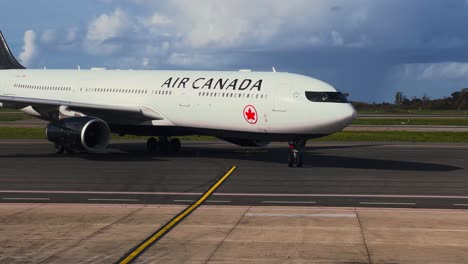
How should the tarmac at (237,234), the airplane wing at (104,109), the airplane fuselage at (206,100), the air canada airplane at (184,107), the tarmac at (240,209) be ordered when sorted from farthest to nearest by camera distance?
the airplane wing at (104,109), the air canada airplane at (184,107), the airplane fuselage at (206,100), the tarmac at (240,209), the tarmac at (237,234)

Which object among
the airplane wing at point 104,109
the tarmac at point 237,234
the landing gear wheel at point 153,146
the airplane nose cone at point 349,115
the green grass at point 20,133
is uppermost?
the airplane wing at point 104,109

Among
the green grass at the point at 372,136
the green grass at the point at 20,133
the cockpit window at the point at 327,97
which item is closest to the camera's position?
the cockpit window at the point at 327,97

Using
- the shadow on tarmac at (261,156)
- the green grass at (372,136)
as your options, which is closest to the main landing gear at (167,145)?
the shadow on tarmac at (261,156)

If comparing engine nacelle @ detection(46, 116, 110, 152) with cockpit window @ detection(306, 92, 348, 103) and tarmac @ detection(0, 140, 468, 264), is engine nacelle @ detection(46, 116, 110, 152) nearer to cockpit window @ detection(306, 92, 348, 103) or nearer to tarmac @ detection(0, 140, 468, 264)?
tarmac @ detection(0, 140, 468, 264)

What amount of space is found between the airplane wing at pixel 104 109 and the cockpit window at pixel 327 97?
8392 mm

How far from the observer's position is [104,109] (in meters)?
32.4

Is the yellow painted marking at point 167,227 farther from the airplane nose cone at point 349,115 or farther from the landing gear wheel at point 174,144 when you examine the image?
the landing gear wheel at point 174,144

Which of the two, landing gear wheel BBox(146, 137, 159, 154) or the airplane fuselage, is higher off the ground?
the airplane fuselage

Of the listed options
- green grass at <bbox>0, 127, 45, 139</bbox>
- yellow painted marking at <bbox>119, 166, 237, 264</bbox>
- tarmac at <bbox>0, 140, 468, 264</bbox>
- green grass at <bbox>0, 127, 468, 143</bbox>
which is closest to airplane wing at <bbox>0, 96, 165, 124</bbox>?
tarmac at <bbox>0, 140, 468, 264</bbox>

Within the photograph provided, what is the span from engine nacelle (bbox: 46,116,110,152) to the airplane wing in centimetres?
154

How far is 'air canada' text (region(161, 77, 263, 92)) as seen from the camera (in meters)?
29.0

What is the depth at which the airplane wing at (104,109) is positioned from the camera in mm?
32219

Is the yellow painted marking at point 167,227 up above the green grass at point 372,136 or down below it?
below

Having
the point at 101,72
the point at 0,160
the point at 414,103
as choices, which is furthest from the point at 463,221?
the point at 414,103
